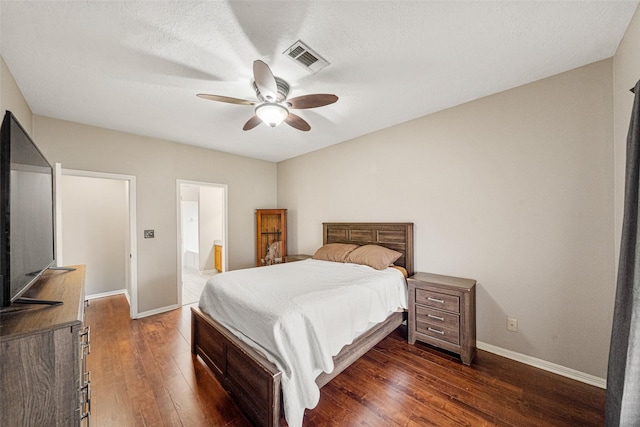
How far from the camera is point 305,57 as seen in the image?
184cm

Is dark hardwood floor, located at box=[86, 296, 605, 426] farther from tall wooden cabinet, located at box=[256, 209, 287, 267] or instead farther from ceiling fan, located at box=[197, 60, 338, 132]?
ceiling fan, located at box=[197, 60, 338, 132]

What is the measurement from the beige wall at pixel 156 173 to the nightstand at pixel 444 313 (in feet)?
11.0

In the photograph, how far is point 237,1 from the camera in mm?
1380

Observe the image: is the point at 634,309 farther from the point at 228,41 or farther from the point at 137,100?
the point at 137,100

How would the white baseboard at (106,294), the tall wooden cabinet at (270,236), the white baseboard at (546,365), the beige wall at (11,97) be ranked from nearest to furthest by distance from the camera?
1. the beige wall at (11,97)
2. the white baseboard at (546,365)
3. the white baseboard at (106,294)
4. the tall wooden cabinet at (270,236)

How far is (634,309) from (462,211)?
1.59 m

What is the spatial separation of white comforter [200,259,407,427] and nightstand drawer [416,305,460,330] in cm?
23

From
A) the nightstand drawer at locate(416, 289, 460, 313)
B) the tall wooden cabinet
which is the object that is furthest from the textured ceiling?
the tall wooden cabinet

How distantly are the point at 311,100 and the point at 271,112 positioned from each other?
14.1 inches

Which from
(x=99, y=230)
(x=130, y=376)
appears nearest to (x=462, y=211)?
(x=130, y=376)

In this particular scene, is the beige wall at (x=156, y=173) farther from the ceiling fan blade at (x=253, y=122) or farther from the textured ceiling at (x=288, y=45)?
the ceiling fan blade at (x=253, y=122)

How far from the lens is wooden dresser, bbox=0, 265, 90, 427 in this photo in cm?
→ 95

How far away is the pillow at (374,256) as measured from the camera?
2.96 meters

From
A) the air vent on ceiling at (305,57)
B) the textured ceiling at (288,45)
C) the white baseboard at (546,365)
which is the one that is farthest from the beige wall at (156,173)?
the white baseboard at (546,365)
